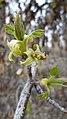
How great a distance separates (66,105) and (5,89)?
0.75 meters

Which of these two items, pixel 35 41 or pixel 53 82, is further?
pixel 35 41

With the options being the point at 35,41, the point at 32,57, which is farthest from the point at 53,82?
the point at 35,41

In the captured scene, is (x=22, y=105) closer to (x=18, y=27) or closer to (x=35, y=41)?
(x=18, y=27)

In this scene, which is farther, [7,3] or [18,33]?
[7,3]

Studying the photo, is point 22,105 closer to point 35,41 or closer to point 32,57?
point 32,57

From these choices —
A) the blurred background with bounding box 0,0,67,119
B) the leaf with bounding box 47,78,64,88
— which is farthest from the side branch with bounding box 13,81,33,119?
the blurred background with bounding box 0,0,67,119

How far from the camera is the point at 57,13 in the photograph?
2.46m

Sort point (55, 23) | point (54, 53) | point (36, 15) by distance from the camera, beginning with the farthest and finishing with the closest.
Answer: point (54, 53)
point (55, 23)
point (36, 15)

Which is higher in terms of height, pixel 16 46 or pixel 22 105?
pixel 16 46

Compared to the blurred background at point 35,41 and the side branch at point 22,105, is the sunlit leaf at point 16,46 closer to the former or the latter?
the side branch at point 22,105

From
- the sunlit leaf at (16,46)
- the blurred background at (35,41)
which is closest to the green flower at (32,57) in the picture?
the sunlit leaf at (16,46)

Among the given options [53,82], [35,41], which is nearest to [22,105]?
[53,82]

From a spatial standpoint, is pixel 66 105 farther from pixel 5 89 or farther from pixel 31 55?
pixel 31 55

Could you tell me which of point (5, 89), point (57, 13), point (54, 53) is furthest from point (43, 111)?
point (54, 53)
